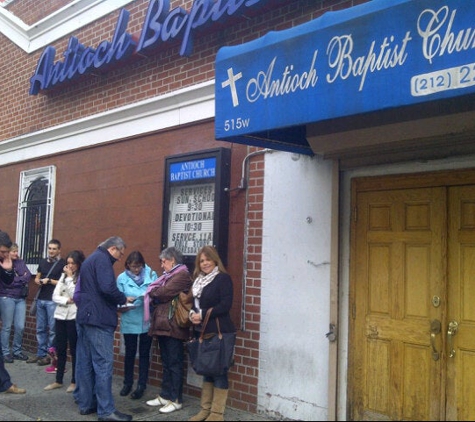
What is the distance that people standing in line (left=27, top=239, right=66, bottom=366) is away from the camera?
8.22 meters

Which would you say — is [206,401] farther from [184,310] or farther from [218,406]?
[184,310]

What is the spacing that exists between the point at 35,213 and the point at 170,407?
506cm

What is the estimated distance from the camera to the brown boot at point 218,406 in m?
5.51

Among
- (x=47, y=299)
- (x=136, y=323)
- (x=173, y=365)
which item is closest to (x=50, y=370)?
(x=47, y=299)

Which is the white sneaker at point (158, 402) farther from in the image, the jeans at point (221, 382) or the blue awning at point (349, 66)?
the blue awning at point (349, 66)

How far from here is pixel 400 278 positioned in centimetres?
526

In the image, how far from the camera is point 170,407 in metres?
6.12

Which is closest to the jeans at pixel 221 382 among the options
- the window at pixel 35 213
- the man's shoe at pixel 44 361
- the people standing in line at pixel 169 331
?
the people standing in line at pixel 169 331

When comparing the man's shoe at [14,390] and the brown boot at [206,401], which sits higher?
the brown boot at [206,401]

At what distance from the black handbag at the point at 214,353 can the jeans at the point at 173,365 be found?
64 cm

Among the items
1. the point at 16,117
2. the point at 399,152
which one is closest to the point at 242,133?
the point at 399,152

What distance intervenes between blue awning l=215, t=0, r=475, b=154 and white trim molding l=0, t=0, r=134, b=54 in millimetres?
4081

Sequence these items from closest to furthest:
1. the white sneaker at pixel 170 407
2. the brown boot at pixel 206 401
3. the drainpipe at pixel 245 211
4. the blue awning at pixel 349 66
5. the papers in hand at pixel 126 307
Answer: the blue awning at pixel 349 66 → the brown boot at pixel 206 401 → the white sneaker at pixel 170 407 → the drainpipe at pixel 245 211 → the papers in hand at pixel 126 307

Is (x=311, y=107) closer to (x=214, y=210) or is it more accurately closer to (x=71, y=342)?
(x=214, y=210)
